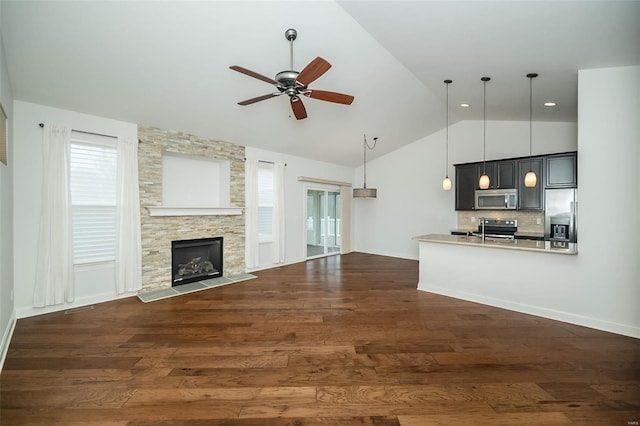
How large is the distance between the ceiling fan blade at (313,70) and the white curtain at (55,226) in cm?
351

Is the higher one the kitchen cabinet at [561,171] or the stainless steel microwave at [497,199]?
the kitchen cabinet at [561,171]

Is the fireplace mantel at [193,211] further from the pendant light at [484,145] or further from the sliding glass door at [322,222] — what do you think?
the pendant light at [484,145]

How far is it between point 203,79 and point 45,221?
2.82m

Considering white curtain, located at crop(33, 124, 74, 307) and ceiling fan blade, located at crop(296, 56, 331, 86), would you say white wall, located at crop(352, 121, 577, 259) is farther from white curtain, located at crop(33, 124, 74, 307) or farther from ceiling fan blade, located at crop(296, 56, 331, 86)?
white curtain, located at crop(33, 124, 74, 307)

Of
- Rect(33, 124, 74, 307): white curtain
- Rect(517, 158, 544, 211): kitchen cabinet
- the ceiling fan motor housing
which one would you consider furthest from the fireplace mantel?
Rect(517, 158, 544, 211): kitchen cabinet

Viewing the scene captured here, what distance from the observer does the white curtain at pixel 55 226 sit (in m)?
3.79

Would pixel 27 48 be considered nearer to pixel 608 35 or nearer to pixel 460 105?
pixel 608 35

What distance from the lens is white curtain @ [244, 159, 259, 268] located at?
20.6ft

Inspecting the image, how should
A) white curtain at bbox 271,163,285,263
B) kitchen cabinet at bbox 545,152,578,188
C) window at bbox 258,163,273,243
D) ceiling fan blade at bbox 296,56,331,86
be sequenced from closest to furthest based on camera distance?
1. ceiling fan blade at bbox 296,56,331,86
2. kitchen cabinet at bbox 545,152,578,188
3. window at bbox 258,163,273,243
4. white curtain at bbox 271,163,285,263

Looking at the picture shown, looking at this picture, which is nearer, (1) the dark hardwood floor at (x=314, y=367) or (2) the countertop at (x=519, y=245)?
(1) the dark hardwood floor at (x=314, y=367)

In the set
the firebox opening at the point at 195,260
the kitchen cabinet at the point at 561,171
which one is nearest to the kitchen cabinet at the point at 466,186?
the kitchen cabinet at the point at 561,171

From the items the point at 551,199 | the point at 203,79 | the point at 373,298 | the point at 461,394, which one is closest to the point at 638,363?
the point at 461,394

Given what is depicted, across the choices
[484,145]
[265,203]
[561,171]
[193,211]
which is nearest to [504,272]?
[561,171]

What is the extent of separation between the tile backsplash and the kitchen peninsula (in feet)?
6.99
